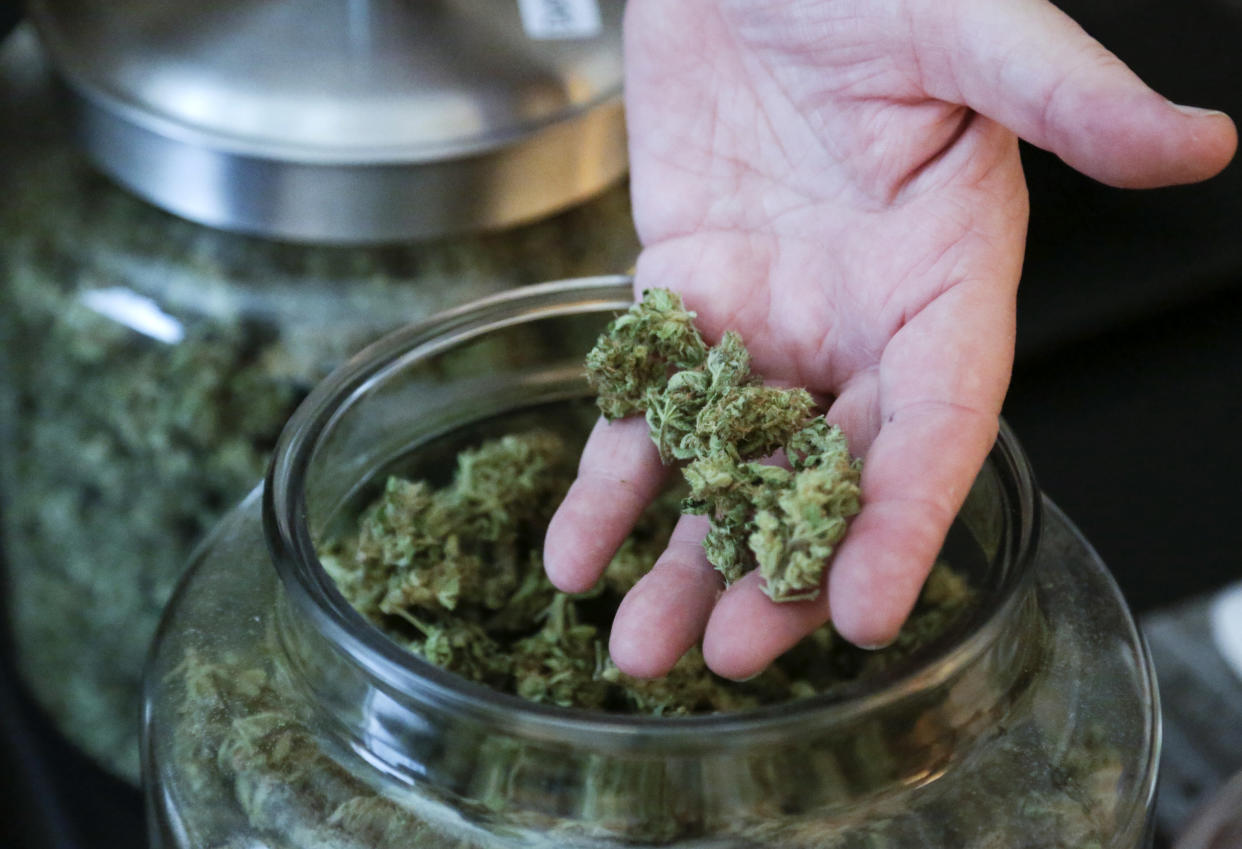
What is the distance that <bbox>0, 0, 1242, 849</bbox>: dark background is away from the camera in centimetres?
186

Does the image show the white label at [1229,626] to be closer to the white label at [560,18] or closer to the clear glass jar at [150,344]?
the clear glass jar at [150,344]

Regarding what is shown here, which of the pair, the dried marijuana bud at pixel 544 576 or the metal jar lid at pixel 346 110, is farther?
the metal jar lid at pixel 346 110

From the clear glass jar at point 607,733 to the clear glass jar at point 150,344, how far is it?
404 mm

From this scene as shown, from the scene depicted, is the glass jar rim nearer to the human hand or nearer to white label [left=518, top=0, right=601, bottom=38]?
the human hand

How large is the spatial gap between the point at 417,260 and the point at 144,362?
29 cm

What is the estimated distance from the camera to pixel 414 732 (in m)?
0.63

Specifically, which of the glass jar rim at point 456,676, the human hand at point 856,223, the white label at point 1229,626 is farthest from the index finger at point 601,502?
the white label at point 1229,626

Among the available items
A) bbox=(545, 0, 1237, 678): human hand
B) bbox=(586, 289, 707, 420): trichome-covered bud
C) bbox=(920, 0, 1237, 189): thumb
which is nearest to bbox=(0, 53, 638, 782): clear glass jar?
bbox=(545, 0, 1237, 678): human hand

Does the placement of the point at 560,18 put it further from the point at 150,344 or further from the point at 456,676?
the point at 456,676

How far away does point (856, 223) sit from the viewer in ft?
2.85

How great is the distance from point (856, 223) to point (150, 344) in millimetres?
728

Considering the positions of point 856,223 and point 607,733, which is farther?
point 856,223

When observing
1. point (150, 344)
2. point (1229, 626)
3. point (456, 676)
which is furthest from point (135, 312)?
point (1229, 626)

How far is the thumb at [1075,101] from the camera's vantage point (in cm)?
67
